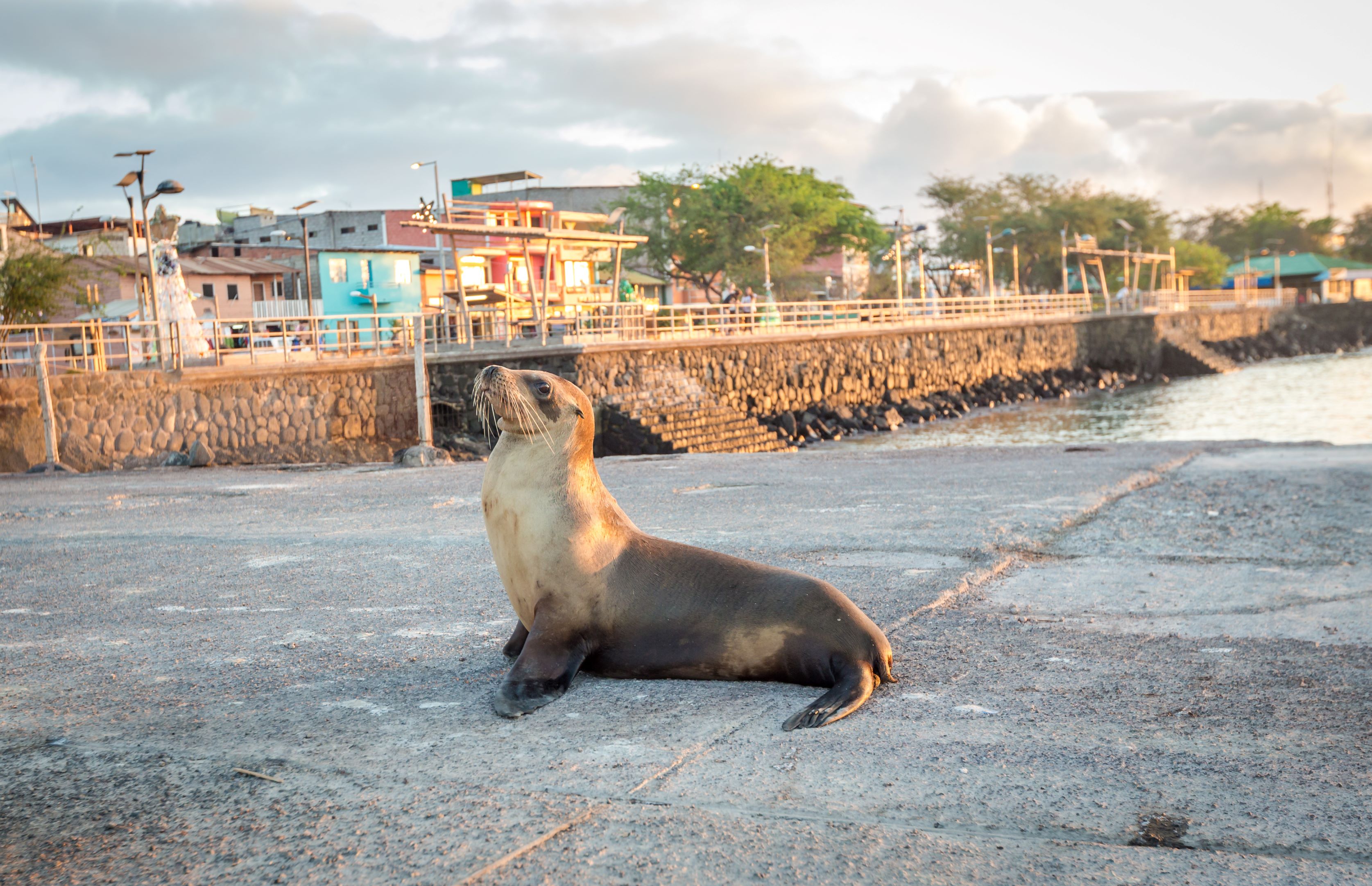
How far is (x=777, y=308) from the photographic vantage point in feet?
131

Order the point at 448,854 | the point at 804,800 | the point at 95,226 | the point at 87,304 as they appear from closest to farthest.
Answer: the point at 448,854 < the point at 804,800 < the point at 87,304 < the point at 95,226

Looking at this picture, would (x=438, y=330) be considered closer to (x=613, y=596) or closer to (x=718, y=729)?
(x=613, y=596)

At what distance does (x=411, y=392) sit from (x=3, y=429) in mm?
7605

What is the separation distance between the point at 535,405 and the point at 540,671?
1002 millimetres

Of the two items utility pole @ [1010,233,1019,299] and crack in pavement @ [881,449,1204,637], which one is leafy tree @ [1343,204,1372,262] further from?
crack in pavement @ [881,449,1204,637]

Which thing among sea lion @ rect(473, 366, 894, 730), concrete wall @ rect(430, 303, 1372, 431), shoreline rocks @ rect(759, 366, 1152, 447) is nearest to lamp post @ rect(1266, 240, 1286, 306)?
concrete wall @ rect(430, 303, 1372, 431)

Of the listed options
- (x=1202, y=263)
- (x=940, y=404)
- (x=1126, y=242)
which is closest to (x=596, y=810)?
(x=940, y=404)

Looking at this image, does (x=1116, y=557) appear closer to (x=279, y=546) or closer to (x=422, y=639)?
(x=422, y=639)

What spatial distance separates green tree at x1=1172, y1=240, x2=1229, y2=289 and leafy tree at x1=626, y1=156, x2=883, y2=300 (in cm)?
5283

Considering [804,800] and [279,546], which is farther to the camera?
[279,546]

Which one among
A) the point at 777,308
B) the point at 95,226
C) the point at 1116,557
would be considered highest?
the point at 95,226

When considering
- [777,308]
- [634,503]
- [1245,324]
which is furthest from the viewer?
[1245,324]

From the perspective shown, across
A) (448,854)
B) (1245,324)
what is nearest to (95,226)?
(448,854)

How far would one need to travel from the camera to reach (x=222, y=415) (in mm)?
20016
